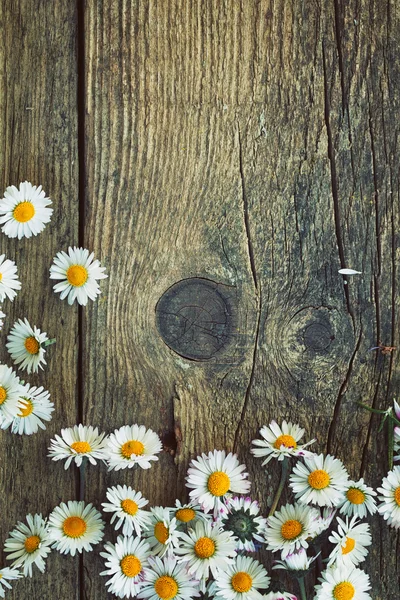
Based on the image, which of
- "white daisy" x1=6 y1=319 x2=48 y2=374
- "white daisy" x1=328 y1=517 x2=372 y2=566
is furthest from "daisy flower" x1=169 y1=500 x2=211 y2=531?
"white daisy" x1=6 y1=319 x2=48 y2=374

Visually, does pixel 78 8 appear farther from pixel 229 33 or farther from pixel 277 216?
pixel 277 216

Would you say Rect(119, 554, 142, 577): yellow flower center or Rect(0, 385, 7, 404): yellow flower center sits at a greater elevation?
Rect(0, 385, 7, 404): yellow flower center

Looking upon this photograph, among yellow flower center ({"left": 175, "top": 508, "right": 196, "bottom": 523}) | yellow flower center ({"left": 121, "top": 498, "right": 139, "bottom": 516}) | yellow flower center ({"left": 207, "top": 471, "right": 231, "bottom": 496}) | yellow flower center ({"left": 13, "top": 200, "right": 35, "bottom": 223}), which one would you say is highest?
yellow flower center ({"left": 13, "top": 200, "right": 35, "bottom": 223})

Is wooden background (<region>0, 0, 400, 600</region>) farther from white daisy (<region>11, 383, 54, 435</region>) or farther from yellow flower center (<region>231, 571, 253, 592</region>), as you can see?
yellow flower center (<region>231, 571, 253, 592</region>)

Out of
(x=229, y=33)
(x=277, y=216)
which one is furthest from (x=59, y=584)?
(x=229, y=33)

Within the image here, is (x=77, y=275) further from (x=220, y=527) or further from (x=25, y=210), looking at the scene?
(x=220, y=527)

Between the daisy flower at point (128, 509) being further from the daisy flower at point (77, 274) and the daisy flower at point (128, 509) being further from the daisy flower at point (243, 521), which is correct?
the daisy flower at point (77, 274)
